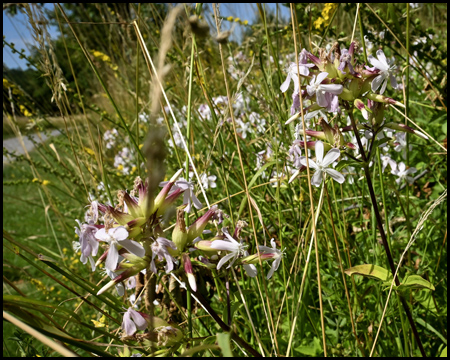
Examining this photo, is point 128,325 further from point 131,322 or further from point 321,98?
point 321,98

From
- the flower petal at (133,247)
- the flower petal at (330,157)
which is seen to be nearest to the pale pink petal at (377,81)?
the flower petal at (330,157)

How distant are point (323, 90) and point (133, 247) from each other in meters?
0.58

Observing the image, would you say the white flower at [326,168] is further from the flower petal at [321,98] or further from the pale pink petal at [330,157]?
the flower petal at [321,98]

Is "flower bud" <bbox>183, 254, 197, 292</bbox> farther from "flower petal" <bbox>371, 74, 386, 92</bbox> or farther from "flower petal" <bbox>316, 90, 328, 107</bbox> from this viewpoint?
"flower petal" <bbox>371, 74, 386, 92</bbox>

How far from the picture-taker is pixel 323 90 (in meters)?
0.91

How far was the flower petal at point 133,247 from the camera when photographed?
2.12 feet

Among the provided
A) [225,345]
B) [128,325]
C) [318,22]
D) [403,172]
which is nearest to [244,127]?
[318,22]

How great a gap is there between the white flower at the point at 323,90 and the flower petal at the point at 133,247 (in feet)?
1.78

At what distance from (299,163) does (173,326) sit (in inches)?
19.3

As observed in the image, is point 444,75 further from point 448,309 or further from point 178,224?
point 178,224

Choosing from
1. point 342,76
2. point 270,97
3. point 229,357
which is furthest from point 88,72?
point 229,357

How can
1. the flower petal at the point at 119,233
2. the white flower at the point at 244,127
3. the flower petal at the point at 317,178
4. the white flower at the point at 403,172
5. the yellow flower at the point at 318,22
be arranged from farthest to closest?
the white flower at the point at 244,127, the yellow flower at the point at 318,22, the white flower at the point at 403,172, the flower petal at the point at 317,178, the flower petal at the point at 119,233

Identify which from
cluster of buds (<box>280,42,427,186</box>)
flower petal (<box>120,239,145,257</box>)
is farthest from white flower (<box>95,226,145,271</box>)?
cluster of buds (<box>280,42,427,186</box>)

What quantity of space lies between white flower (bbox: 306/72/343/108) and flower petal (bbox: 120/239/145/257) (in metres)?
0.54
